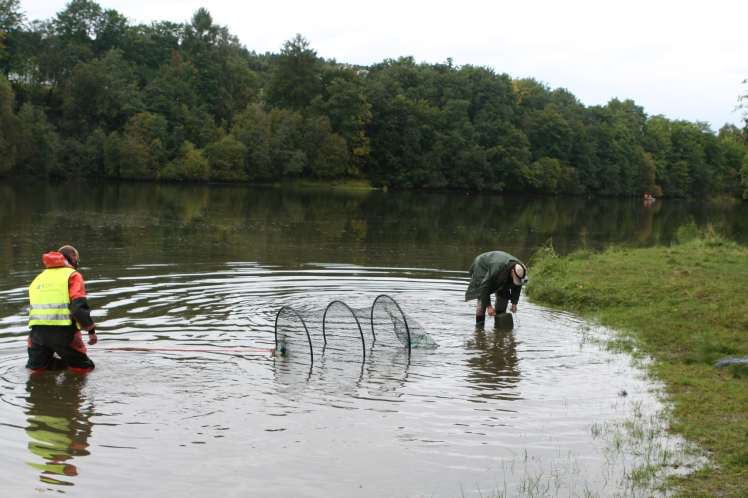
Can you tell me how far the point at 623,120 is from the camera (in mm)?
141375

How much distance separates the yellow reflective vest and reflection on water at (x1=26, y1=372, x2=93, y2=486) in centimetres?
86

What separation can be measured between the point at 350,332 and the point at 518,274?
405 centimetres

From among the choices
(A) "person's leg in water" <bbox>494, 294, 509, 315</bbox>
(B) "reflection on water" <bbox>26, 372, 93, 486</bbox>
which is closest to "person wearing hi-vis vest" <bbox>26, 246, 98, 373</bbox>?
(B) "reflection on water" <bbox>26, 372, 93, 486</bbox>

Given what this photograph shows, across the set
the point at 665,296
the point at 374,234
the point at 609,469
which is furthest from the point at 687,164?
the point at 609,469

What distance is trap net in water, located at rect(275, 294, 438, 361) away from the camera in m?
14.1

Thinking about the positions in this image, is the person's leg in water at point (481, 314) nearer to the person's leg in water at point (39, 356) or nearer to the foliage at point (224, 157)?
the person's leg in water at point (39, 356)

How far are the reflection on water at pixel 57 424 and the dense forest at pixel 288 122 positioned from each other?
74.9m

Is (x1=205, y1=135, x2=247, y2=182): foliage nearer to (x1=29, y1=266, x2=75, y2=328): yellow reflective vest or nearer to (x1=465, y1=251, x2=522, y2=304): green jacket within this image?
(x1=465, y1=251, x2=522, y2=304): green jacket

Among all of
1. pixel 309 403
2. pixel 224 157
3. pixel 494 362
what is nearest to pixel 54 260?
pixel 309 403

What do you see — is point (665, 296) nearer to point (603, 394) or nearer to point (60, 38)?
point (603, 394)

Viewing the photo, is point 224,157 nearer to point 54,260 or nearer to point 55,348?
point 54,260

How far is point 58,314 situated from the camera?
11906 millimetres

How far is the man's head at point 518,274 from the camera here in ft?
55.1

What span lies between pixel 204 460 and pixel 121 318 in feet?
28.1
